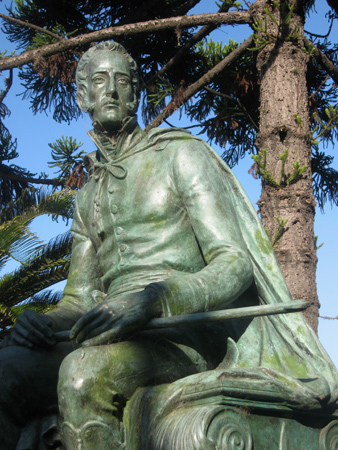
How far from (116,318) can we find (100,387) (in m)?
0.24

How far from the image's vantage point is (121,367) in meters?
2.68

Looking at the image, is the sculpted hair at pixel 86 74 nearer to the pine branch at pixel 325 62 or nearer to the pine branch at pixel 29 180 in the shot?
the pine branch at pixel 325 62

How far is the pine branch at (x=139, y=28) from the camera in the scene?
28.1ft

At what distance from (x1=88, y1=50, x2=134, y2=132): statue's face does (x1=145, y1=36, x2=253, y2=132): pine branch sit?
563 cm

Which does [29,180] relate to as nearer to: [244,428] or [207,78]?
[207,78]

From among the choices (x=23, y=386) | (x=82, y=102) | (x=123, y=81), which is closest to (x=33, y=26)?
(x=82, y=102)

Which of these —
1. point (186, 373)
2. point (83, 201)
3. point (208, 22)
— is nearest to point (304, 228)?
point (208, 22)

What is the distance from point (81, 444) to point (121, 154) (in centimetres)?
136

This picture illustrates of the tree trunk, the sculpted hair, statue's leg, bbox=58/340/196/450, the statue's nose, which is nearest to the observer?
statue's leg, bbox=58/340/196/450

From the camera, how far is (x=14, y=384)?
9.59ft

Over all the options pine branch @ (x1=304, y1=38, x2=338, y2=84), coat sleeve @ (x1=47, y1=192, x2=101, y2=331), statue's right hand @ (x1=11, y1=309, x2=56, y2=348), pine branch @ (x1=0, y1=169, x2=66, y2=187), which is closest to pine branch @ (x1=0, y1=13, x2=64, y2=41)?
pine branch @ (x1=0, y1=169, x2=66, y2=187)

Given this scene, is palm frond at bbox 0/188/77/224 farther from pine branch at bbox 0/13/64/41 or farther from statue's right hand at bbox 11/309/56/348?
statue's right hand at bbox 11/309/56/348

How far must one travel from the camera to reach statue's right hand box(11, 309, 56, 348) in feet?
9.95

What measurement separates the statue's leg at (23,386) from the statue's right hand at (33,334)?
30mm
